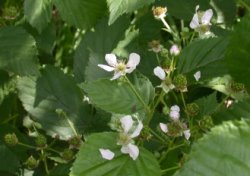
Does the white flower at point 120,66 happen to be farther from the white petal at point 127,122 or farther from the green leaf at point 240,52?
the green leaf at point 240,52

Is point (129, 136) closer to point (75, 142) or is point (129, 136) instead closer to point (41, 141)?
point (75, 142)

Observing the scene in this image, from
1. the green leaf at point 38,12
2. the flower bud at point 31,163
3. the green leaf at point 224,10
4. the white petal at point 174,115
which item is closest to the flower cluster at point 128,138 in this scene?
the white petal at point 174,115

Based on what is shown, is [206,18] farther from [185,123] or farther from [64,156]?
[64,156]

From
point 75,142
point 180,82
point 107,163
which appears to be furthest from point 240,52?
point 75,142

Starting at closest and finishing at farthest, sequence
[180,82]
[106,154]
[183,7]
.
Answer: [106,154] < [180,82] < [183,7]

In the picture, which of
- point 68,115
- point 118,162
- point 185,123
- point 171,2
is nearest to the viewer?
point 118,162

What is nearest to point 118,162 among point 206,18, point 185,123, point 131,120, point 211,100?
point 131,120
